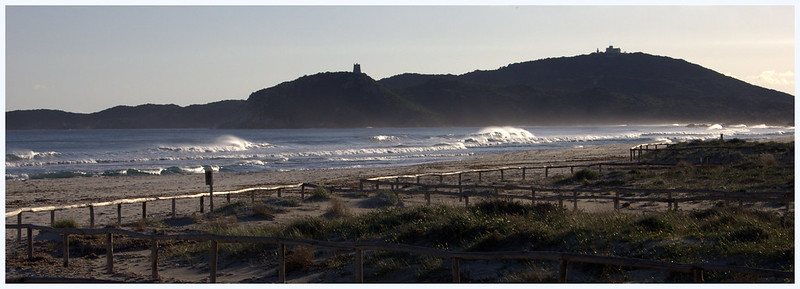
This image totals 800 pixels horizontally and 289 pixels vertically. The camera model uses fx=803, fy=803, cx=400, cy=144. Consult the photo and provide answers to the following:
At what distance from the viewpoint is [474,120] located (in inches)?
7303

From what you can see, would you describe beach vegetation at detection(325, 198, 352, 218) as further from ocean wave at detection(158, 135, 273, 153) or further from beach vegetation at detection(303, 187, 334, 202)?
ocean wave at detection(158, 135, 273, 153)

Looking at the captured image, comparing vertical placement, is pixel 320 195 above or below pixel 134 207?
above

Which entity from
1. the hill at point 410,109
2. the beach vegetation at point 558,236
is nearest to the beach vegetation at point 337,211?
the beach vegetation at point 558,236

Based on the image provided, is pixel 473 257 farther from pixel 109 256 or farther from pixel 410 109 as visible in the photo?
pixel 410 109

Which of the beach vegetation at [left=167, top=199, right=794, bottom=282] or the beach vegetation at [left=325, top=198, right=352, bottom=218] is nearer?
the beach vegetation at [left=167, top=199, right=794, bottom=282]

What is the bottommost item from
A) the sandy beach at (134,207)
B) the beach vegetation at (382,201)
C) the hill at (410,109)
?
the sandy beach at (134,207)

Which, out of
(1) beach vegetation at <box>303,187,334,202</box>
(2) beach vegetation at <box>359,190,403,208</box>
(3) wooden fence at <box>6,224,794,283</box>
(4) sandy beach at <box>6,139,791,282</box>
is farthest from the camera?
(1) beach vegetation at <box>303,187,334,202</box>

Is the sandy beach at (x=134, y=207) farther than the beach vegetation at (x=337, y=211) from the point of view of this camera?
No

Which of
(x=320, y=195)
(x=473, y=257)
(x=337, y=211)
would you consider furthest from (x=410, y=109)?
(x=473, y=257)

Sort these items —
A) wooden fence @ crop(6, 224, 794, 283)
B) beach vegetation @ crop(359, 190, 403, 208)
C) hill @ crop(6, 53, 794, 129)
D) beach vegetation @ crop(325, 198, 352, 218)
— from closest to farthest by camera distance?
wooden fence @ crop(6, 224, 794, 283), beach vegetation @ crop(325, 198, 352, 218), beach vegetation @ crop(359, 190, 403, 208), hill @ crop(6, 53, 794, 129)

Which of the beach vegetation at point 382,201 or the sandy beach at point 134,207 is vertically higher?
the beach vegetation at point 382,201

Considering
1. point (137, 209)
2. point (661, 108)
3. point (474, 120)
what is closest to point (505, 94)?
point (474, 120)

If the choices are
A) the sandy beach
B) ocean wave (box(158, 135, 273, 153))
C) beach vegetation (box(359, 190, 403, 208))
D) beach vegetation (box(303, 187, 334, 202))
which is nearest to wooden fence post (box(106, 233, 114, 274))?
the sandy beach

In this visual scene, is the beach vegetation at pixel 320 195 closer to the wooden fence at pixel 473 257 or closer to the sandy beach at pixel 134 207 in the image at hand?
the sandy beach at pixel 134 207
